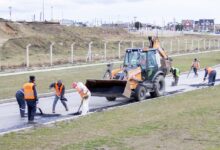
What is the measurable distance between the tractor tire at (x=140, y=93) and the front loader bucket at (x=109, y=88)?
607mm

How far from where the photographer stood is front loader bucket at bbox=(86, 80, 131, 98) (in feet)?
74.5

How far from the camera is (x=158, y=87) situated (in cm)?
2533

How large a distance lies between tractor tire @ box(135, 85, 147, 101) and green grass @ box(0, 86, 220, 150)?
9.54 ft

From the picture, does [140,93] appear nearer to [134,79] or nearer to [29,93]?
[134,79]

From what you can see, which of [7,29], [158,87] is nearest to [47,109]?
[158,87]

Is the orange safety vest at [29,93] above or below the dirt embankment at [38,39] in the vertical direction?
below

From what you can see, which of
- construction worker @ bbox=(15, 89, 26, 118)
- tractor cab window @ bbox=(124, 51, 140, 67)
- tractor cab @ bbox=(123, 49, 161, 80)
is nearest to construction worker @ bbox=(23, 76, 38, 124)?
construction worker @ bbox=(15, 89, 26, 118)

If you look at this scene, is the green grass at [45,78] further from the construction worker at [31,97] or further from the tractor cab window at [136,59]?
the construction worker at [31,97]

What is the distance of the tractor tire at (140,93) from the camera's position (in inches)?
916

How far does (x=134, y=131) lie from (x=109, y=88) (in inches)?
343

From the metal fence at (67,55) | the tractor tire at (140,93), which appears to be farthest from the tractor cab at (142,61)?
the metal fence at (67,55)

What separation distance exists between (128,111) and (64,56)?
39.0 meters

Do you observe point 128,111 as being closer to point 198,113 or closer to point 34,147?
point 198,113

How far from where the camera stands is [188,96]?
24.1 metres
